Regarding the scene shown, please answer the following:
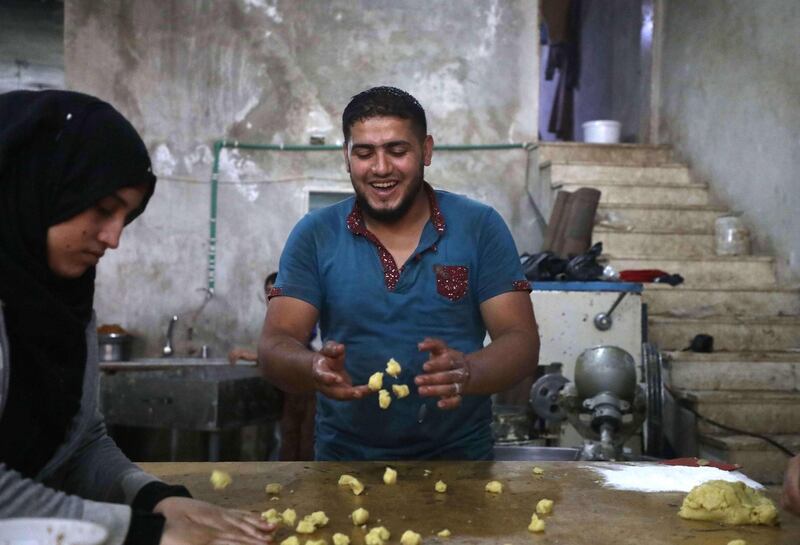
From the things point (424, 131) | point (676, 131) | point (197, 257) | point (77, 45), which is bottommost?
point (197, 257)

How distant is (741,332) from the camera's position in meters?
6.11

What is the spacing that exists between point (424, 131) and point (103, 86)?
572 centimetres

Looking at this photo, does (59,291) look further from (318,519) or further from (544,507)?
(544,507)

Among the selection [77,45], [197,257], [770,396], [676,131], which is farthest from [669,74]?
[77,45]

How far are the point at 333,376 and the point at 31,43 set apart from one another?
8632 mm

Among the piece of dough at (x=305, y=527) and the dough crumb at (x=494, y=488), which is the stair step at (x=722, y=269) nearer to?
the dough crumb at (x=494, y=488)

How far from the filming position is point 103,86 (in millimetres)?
7496

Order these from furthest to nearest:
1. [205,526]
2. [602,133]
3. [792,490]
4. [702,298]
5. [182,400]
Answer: [602,133], [702,298], [182,400], [792,490], [205,526]

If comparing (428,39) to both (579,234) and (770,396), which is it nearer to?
(579,234)

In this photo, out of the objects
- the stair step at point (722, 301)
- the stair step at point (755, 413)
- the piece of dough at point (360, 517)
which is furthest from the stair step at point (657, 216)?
the piece of dough at point (360, 517)

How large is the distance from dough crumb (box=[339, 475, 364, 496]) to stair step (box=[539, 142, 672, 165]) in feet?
18.9

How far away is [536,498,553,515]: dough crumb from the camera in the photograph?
208cm

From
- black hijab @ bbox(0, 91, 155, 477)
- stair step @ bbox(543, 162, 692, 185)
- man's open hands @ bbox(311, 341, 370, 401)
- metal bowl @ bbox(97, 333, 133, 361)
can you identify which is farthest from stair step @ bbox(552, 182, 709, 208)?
black hijab @ bbox(0, 91, 155, 477)

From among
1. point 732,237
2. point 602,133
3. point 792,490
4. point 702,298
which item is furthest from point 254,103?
point 792,490
